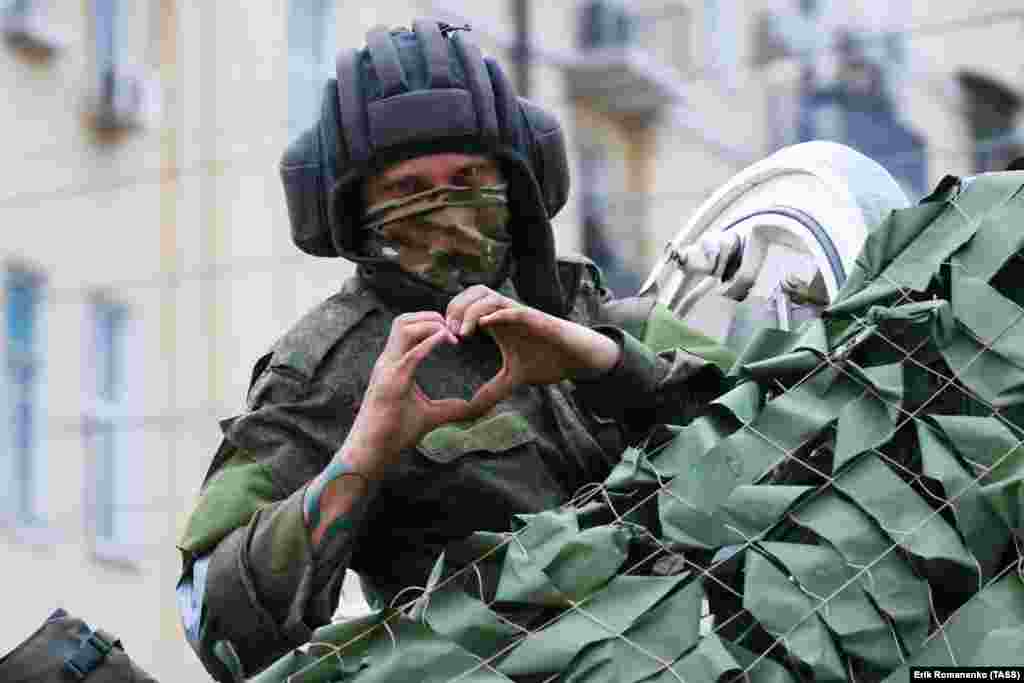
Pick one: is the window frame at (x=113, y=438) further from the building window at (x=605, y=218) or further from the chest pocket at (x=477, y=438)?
the chest pocket at (x=477, y=438)

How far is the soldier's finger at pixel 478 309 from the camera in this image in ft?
13.0

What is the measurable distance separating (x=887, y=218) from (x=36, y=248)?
16456 millimetres

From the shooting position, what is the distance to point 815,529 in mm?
3631

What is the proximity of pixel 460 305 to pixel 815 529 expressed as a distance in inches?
22.8

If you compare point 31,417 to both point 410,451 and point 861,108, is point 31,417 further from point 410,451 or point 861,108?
point 410,451

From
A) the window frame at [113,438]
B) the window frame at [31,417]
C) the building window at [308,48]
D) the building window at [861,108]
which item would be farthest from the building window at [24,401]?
the building window at [861,108]

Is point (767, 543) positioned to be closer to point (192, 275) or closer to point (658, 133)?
point (192, 275)

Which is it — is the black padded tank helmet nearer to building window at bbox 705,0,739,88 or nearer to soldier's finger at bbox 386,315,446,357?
soldier's finger at bbox 386,315,446,357

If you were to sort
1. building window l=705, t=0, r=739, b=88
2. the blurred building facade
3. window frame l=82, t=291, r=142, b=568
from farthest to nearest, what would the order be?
building window l=705, t=0, r=739, b=88 → window frame l=82, t=291, r=142, b=568 → the blurred building facade

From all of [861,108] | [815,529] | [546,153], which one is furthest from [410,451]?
[861,108]

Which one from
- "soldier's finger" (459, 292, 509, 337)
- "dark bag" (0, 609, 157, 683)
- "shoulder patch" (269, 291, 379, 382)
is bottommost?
"dark bag" (0, 609, 157, 683)

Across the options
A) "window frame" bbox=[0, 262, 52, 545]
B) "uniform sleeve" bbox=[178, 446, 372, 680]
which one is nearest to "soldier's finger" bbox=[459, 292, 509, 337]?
"uniform sleeve" bbox=[178, 446, 372, 680]

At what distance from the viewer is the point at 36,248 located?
20.0 meters

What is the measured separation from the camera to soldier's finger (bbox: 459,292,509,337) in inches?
156
